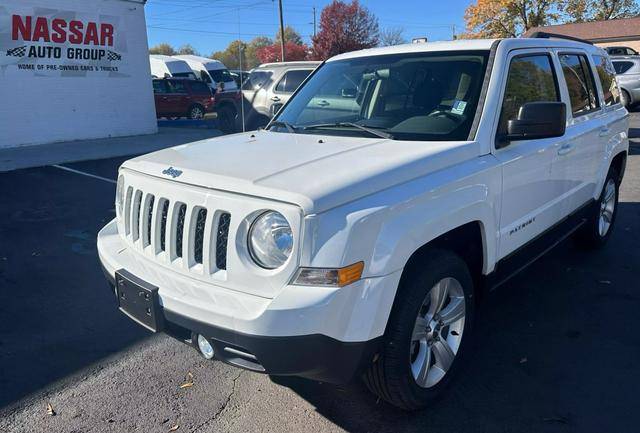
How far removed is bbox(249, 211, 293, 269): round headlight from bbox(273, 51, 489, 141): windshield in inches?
47.3

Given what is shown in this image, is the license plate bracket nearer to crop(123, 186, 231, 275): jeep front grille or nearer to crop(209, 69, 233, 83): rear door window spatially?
crop(123, 186, 231, 275): jeep front grille

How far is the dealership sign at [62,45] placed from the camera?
1230 cm

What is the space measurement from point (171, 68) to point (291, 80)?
2047 cm

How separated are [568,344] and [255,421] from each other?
7.12ft

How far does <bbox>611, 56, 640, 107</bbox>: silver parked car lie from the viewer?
712 inches

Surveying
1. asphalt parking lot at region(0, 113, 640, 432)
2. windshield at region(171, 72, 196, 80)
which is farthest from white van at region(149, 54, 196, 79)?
asphalt parking lot at region(0, 113, 640, 432)

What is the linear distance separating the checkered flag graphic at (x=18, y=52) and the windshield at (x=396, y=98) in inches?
430

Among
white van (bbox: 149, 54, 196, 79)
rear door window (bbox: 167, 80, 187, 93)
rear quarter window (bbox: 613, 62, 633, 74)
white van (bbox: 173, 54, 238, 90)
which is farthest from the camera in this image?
white van (bbox: 149, 54, 196, 79)

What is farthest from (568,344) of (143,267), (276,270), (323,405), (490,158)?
(143,267)

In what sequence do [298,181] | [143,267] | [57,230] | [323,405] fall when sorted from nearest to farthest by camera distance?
1. [298,181]
2. [143,267]
3. [323,405]
4. [57,230]

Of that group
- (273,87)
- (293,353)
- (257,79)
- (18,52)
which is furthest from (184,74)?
(293,353)

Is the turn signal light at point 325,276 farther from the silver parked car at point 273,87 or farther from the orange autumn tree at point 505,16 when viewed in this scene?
the orange autumn tree at point 505,16

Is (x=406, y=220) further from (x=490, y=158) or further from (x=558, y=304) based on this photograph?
(x=558, y=304)

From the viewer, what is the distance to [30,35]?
12562 millimetres
